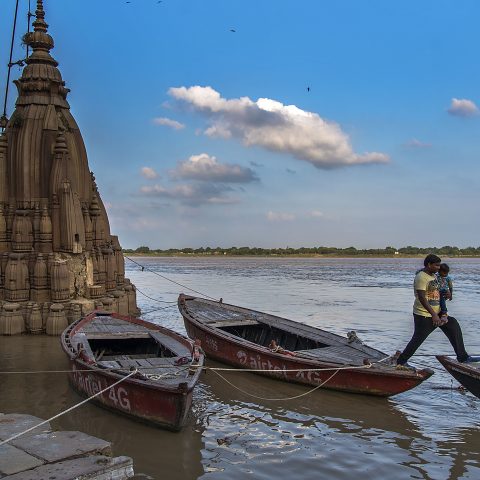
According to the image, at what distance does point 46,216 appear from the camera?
65.1 ft

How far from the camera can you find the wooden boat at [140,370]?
9.16 meters

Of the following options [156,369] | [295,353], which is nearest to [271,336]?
[295,353]

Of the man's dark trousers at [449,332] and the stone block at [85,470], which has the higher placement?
the man's dark trousers at [449,332]

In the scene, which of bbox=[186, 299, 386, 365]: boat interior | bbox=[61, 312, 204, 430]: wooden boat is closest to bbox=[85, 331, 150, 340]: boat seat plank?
bbox=[61, 312, 204, 430]: wooden boat

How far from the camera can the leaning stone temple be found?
1934 cm

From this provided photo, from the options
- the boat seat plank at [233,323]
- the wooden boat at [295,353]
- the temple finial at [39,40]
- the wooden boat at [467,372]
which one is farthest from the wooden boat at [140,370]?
the temple finial at [39,40]

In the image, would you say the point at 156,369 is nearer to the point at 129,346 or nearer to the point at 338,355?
the point at 338,355

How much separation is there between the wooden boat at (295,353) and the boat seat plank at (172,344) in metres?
1.65

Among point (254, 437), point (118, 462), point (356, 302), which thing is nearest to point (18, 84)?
point (254, 437)

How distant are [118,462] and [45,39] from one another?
20.5 metres

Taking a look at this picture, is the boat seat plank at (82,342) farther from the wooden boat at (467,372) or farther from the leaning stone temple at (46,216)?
the wooden boat at (467,372)

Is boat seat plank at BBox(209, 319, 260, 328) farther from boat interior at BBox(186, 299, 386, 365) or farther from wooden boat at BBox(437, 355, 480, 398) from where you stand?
wooden boat at BBox(437, 355, 480, 398)

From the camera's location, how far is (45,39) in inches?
847

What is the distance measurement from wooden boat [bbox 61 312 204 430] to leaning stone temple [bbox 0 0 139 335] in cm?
510
